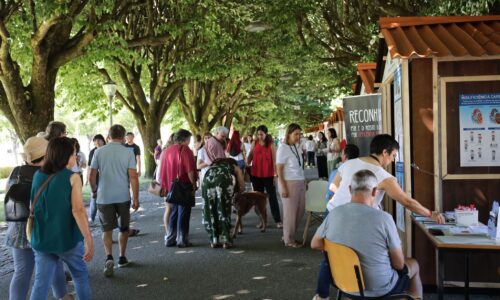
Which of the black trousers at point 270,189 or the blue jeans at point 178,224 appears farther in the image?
the black trousers at point 270,189

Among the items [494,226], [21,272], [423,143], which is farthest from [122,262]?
[494,226]

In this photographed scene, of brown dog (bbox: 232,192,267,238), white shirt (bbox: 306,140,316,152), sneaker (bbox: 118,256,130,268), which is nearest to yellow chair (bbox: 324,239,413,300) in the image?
sneaker (bbox: 118,256,130,268)

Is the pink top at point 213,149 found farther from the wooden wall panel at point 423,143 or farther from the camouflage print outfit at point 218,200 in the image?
the wooden wall panel at point 423,143

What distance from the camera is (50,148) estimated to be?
4.76 m

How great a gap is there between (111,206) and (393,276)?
4300 mm

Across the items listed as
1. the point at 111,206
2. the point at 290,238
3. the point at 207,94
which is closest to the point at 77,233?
the point at 111,206

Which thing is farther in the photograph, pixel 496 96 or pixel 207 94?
pixel 207 94

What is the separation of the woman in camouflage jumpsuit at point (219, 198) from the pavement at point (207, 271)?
275 mm

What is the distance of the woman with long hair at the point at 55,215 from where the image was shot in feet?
15.4

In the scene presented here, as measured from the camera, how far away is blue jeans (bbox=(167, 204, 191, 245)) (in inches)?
359

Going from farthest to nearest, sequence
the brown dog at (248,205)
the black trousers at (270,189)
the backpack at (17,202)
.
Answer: the black trousers at (270,189) → the brown dog at (248,205) → the backpack at (17,202)

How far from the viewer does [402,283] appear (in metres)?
4.41

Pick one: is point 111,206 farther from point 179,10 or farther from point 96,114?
point 96,114

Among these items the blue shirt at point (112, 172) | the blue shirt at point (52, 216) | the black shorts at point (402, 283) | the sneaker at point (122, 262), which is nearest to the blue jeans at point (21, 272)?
the blue shirt at point (52, 216)
